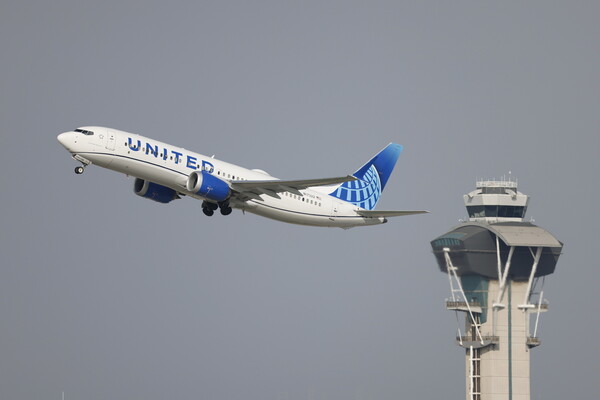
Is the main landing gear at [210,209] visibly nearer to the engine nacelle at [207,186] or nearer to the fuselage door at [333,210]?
the engine nacelle at [207,186]

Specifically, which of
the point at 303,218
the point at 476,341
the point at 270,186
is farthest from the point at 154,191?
the point at 476,341

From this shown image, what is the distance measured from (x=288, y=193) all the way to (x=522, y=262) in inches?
4301

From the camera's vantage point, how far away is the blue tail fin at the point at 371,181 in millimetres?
99312

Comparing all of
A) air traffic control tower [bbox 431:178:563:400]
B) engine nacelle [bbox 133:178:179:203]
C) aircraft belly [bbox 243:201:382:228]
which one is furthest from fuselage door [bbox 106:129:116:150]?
air traffic control tower [bbox 431:178:563:400]

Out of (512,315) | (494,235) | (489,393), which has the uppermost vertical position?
(494,235)

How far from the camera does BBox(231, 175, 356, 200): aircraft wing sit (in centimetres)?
8471

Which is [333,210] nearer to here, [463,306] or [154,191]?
[154,191]

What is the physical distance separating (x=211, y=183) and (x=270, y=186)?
170 inches

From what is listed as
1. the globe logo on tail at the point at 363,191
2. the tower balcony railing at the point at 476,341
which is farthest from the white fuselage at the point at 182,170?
the tower balcony railing at the point at 476,341

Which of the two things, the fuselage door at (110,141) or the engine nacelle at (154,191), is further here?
the engine nacelle at (154,191)

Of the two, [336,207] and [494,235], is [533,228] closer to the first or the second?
[494,235]

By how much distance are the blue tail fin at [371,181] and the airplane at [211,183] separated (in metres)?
0.78

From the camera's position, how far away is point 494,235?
193m

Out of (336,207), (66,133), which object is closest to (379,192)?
(336,207)
